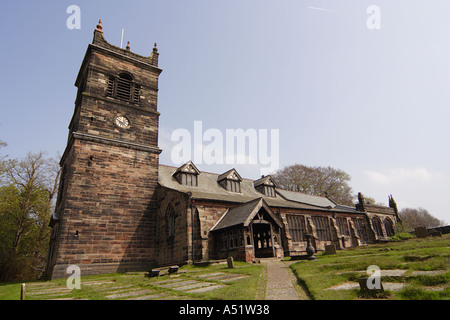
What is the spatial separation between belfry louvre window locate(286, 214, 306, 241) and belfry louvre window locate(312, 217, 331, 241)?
A: 229cm

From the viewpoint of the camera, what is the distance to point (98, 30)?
80.0 feet

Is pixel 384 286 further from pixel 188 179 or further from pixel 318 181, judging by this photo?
pixel 318 181

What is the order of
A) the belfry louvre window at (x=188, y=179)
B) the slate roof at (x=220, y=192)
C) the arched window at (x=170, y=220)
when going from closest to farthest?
1. the arched window at (x=170, y=220)
2. the slate roof at (x=220, y=192)
3. the belfry louvre window at (x=188, y=179)

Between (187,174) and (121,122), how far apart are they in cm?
788

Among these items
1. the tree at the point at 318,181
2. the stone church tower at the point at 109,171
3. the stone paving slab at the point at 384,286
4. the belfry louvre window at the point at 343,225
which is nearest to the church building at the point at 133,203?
the stone church tower at the point at 109,171

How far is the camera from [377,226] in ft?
117

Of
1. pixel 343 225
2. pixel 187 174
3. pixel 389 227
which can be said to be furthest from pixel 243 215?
pixel 389 227

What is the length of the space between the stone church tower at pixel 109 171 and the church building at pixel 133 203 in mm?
72

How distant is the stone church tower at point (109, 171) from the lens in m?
18.4

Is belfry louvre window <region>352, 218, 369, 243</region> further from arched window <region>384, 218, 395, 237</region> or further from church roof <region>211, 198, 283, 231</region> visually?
church roof <region>211, 198, 283, 231</region>

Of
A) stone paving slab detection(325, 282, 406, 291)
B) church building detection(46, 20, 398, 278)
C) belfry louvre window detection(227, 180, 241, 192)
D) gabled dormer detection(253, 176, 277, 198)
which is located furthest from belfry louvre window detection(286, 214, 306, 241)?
stone paving slab detection(325, 282, 406, 291)

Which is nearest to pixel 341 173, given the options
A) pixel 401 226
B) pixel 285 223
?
pixel 401 226

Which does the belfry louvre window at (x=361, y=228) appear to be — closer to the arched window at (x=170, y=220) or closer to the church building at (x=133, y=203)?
the church building at (x=133, y=203)
